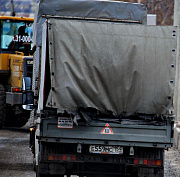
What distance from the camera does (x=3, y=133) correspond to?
17.4 meters

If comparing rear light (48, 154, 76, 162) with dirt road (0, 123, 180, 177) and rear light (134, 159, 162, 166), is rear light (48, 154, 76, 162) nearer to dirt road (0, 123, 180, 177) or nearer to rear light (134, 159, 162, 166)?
rear light (134, 159, 162, 166)

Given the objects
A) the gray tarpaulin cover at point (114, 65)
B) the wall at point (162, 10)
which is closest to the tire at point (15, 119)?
the gray tarpaulin cover at point (114, 65)

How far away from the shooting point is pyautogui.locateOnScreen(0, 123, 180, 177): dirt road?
10533mm

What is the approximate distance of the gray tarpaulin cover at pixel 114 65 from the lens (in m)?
8.05

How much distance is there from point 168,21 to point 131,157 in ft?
158

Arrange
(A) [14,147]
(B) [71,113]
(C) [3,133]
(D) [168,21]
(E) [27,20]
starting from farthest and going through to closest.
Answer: (D) [168,21]
(E) [27,20]
(C) [3,133]
(A) [14,147]
(B) [71,113]

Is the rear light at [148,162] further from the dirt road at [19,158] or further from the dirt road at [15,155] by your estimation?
the dirt road at [15,155]

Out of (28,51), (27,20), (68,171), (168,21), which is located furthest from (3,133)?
(168,21)

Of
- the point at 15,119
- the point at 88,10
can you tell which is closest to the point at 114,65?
the point at 88,10

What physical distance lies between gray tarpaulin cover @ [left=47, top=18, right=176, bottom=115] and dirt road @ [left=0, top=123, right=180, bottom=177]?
2.72 m

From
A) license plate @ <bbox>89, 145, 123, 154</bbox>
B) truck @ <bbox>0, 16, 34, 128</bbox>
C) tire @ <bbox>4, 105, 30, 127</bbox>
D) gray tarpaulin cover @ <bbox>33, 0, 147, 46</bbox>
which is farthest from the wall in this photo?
license plate @ <bbox>89, 145, 123, 154</bbox>

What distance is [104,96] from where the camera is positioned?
8.15 meters

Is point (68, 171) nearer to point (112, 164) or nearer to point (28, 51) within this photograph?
point (112, 164)

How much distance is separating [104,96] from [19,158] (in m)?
4.69
